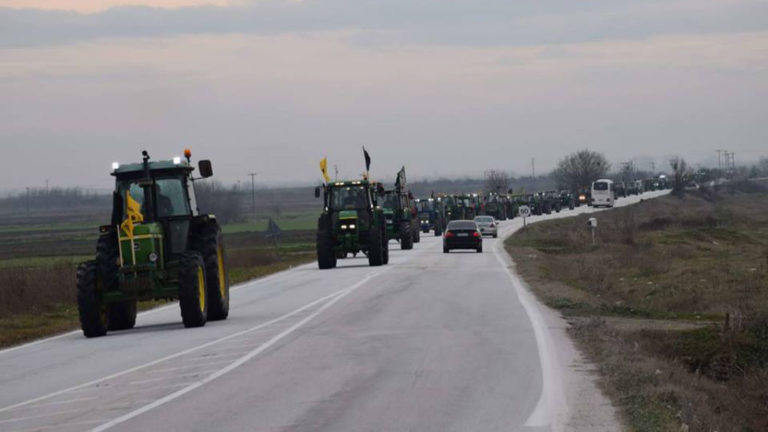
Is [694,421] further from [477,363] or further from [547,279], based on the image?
[547,279]

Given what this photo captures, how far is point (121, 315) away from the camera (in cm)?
2384

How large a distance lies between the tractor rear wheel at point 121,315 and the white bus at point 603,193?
113 metres

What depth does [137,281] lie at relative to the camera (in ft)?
72.1

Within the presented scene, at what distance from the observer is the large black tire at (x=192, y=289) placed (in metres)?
21.8

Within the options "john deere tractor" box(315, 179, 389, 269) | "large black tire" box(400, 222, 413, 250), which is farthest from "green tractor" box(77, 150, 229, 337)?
"large black tire" box(400, 222, 413, 250)

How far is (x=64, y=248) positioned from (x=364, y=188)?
152 feet

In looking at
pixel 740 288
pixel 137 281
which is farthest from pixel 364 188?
pixel 137 281

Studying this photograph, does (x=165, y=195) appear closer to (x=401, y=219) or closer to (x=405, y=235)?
(x=405, y=235)

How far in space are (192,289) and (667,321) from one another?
381 inches

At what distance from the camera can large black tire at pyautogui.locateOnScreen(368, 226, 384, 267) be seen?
4362cm

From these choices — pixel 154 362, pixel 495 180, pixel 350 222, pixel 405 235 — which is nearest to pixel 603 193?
pixel 495 180

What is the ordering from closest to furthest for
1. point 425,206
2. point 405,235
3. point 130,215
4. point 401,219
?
point 130,215, point 405,235, point 401,219, point 425,206

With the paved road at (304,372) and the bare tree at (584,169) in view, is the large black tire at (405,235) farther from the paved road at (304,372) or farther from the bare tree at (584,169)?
the bare tree at (584,169)

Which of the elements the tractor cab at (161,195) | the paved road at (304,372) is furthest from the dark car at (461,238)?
the tractor cab at (161,195)
